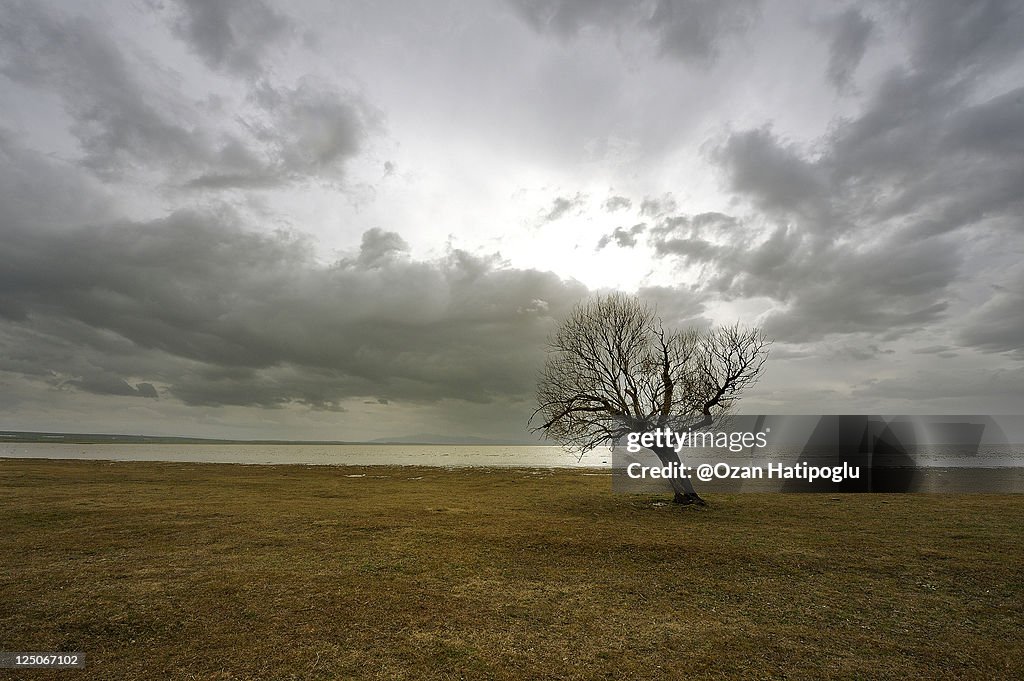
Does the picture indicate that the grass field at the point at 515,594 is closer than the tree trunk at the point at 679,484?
Yes

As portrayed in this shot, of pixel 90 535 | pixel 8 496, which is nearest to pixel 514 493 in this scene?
pixel 90 535

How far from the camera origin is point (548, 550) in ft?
49.8

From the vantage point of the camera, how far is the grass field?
8.12 meters

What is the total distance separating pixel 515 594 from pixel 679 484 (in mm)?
15943

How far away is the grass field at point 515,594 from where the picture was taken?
812cm

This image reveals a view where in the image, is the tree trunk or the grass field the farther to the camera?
the tree trunk

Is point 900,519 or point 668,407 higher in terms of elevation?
point 668,407

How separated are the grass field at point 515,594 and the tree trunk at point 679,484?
314 cm

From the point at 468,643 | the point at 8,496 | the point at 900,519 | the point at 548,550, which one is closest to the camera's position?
the point at 468,643

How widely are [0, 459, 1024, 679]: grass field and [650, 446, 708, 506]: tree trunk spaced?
3.14 metres

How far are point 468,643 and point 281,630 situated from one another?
3.69 meters

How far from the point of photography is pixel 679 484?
2464 cm

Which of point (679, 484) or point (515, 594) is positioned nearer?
point (515, 594)

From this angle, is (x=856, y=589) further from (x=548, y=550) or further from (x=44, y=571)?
(x=44, y=571)
